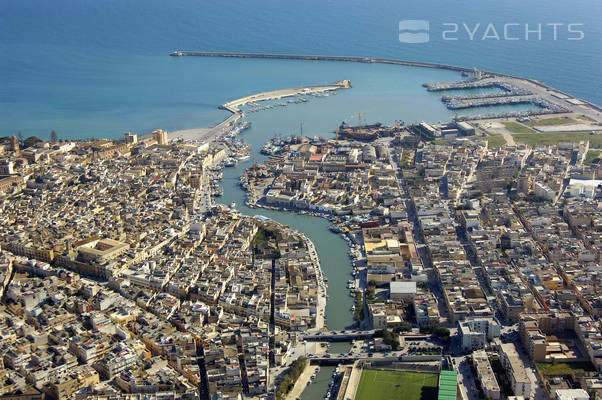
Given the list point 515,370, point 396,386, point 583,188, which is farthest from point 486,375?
point 583,188

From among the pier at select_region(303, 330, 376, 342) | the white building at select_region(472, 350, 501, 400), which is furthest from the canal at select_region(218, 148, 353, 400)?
the white building at select_region(472, 350, 501, 400)

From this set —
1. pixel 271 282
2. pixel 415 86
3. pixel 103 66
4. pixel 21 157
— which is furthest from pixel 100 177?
pixel 103 66

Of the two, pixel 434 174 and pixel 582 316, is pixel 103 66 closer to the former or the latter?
pixel 434 174

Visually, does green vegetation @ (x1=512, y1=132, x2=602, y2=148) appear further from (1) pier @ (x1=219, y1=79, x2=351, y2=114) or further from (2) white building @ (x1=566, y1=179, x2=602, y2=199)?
(1) pier @ (x1=219, y1=79, x2=351, y2=114)

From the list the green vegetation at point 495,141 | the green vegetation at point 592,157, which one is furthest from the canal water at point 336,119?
the green vegetation at point 592,157

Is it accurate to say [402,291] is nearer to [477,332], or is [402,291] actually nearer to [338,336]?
[338,336]

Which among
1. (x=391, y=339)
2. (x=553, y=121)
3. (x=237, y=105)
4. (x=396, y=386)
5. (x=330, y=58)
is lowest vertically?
(x=396, y=386)

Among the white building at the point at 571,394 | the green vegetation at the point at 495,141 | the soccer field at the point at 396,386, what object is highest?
the green vegetation at the point at 495,141
